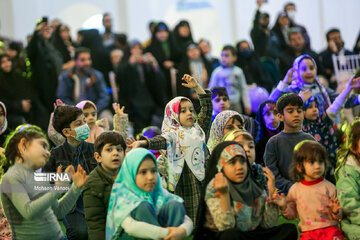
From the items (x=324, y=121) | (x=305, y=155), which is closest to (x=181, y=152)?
(x=305, y=155)

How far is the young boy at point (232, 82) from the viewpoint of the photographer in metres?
9.28

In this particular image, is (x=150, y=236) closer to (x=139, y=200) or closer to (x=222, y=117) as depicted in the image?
(x=139, y=200)

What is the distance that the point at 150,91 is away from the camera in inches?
437

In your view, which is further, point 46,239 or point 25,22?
point 25,22

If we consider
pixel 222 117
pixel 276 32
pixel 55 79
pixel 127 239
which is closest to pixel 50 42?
pixel 55 79

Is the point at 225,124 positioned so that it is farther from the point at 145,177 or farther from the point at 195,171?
the point at 145,177

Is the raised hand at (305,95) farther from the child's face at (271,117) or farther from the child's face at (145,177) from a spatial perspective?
the child's face at (145,177)

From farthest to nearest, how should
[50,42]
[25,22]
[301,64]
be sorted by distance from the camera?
[25,22]
[50,42]
[301,64]

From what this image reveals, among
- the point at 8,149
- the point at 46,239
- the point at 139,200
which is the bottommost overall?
the point at 46,239

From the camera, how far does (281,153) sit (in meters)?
6.29

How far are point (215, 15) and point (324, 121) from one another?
8.92 metres

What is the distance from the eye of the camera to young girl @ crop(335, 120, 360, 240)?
512cm

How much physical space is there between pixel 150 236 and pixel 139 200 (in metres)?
0.28

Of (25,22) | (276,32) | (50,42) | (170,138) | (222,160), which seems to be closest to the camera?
(222,160)
